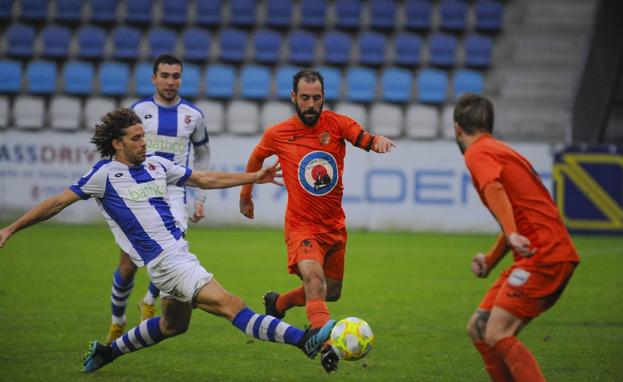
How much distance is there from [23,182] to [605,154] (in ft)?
34.9

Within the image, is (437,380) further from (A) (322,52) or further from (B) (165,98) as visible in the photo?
(A) (322,52)

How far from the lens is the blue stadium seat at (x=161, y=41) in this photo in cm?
2121

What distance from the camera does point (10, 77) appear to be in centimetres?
2042

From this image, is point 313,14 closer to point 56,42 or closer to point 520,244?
A: point 56,42

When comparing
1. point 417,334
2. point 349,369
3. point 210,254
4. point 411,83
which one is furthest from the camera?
point 411,83

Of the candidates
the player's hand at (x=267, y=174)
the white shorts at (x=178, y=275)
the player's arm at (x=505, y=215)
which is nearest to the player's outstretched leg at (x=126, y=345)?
the white shorts at (x=178, y=275)

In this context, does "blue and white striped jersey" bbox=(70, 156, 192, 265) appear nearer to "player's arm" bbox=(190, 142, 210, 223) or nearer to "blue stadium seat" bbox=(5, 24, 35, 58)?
"player's arm" bbox=(190, 142, 210, 223)

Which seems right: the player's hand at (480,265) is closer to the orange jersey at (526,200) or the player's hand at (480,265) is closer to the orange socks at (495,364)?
the orange jersey at (526,200)

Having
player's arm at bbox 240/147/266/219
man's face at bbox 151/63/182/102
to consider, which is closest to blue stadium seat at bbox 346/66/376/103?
man's face at bbox 151/63/182/102

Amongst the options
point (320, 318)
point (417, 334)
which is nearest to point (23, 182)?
point (417, 334)

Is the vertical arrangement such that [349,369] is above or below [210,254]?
above

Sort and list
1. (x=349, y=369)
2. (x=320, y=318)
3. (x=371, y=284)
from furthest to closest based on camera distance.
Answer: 1. (x=371, y=284)
2. (x=349, y=369)
3. (x=320, y=318)

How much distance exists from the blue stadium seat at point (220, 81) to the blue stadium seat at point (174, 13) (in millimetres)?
1805

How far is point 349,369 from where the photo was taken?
7.07m
